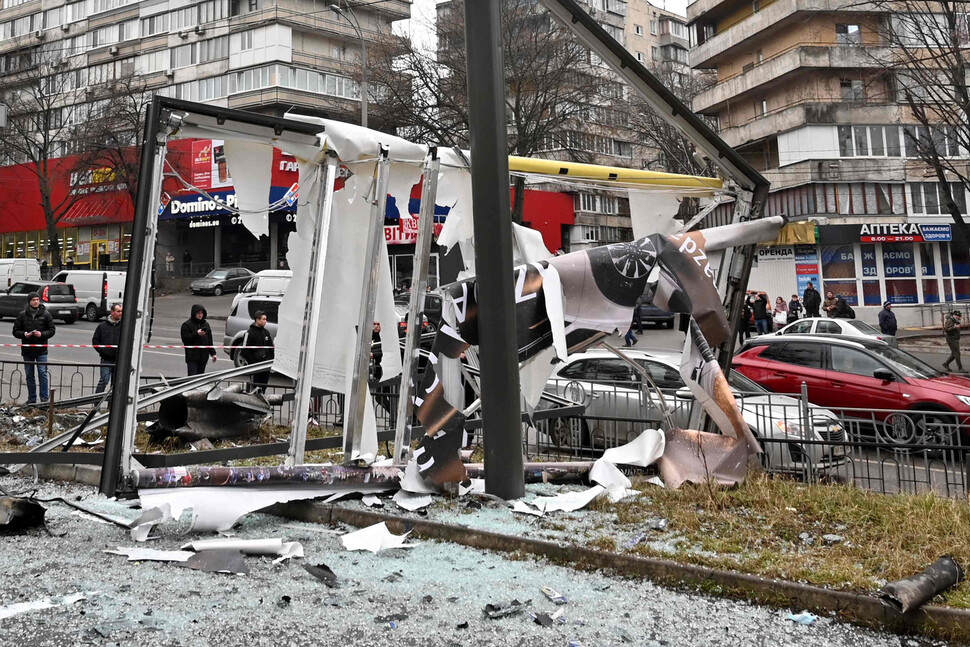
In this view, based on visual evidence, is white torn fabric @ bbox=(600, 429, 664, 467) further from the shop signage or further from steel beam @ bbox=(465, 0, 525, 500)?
the shop signage

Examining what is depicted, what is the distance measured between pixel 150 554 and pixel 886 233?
40.0 metres

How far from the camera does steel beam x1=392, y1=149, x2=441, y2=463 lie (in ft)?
25.2

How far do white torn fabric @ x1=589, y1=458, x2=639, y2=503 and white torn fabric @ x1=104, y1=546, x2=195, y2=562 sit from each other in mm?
3414

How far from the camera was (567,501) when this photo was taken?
703 centimetres

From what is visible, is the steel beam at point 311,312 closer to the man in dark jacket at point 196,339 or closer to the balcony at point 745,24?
the man in dark jacket at point 196,339

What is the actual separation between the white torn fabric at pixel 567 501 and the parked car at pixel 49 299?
32.1 meters

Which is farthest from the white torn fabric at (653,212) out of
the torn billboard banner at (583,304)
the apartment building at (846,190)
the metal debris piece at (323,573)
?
the apartment building at (846,190)

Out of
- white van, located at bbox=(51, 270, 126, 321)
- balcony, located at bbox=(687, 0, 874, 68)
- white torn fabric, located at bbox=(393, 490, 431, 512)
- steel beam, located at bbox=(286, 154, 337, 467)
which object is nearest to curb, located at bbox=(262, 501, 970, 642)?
white torn fabric, located at bbox=(393, 490, 431, 512)

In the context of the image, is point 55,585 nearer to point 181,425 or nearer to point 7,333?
point 181,425

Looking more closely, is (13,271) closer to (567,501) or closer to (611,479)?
(611,479)

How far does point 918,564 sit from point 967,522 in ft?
3.57

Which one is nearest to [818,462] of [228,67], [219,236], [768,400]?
[768,400]

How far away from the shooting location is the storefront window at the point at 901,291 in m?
40.3

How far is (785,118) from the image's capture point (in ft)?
137
